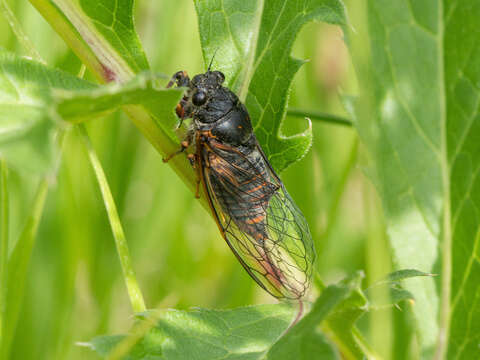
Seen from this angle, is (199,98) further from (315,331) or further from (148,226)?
(315,331)

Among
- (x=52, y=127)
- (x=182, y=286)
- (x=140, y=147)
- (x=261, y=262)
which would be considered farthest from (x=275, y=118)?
(x=140, y=147)

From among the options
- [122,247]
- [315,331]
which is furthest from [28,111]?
[315,331]

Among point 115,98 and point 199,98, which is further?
point 199,98

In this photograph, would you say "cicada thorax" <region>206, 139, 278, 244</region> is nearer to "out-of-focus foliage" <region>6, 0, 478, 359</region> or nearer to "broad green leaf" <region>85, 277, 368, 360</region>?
"out-of-focus foliage" <region>6, 0, 478, 359</region>

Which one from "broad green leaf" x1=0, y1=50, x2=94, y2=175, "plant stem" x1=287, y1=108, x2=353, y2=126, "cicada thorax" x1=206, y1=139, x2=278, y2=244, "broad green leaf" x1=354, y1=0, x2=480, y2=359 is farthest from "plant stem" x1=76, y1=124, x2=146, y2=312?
"plant stem" x1=287, y1=108, x2=353, y2=126

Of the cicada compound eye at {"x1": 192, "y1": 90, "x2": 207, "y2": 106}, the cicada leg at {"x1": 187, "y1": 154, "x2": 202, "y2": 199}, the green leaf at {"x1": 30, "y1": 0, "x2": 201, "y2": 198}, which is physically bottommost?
the cicada leg at {"x1": 187, "y1": 154, "x2": 202, "y2": 199}

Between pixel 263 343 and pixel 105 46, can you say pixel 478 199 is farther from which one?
pixel 105 46
